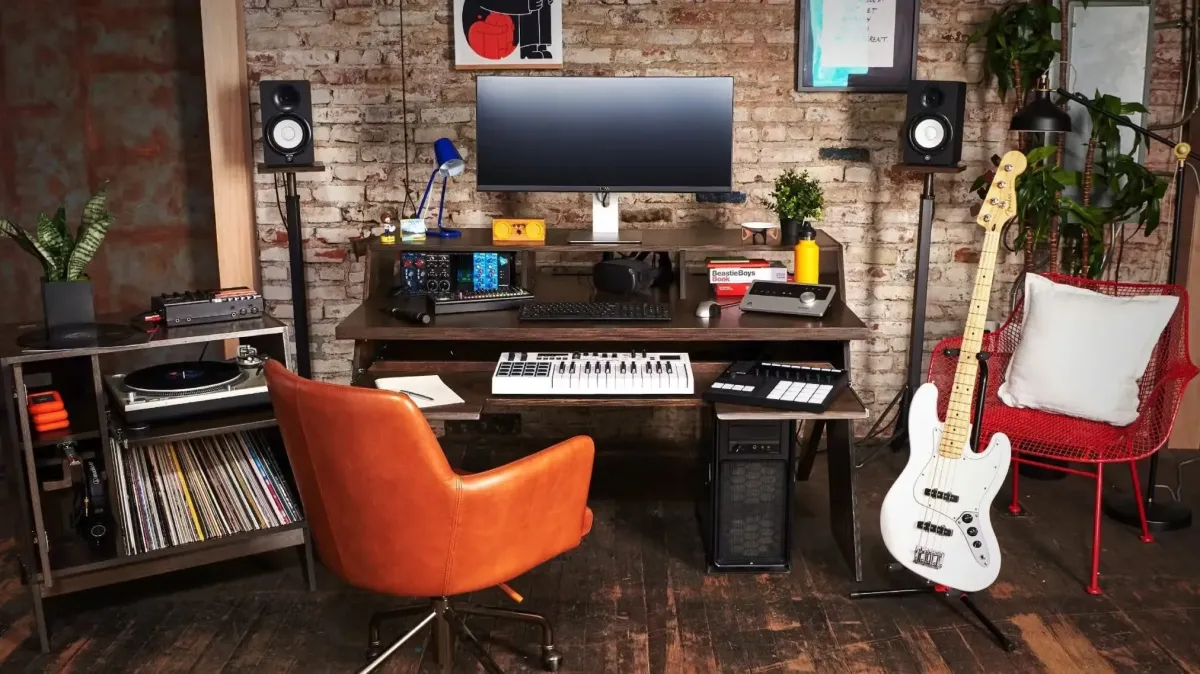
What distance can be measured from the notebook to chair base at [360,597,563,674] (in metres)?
0.51

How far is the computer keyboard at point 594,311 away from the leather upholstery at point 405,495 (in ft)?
2.62

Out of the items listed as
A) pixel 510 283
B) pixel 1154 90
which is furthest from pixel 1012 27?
pixel 510 283

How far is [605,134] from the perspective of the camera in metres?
3.48

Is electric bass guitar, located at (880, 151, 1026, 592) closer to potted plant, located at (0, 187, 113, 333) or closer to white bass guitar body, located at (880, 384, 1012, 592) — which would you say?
white bass guitar body, located at (880, 384, 1012, 592)

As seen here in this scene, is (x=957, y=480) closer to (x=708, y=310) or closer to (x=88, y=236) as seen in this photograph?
(x=708, y=310)

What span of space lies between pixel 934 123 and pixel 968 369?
1.15 meters

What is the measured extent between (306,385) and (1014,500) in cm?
248

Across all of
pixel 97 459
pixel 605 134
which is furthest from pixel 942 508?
pixel 97 459

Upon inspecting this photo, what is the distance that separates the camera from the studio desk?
2936 mm

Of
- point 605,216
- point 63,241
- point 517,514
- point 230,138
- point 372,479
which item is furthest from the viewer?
point 230,138

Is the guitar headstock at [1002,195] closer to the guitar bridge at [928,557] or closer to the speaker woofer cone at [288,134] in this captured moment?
the guitar bridge at [928,557]

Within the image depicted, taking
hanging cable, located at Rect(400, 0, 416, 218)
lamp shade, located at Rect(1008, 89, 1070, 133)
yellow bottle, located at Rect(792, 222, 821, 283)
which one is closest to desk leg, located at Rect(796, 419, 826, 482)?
yellow bottle, located at Rect(792, 222, 821, 283)

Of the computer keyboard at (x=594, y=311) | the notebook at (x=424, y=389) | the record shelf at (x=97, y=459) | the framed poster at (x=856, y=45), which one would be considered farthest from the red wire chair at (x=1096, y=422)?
the record shelf at (x=97, y=459)

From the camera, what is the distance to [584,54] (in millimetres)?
3930
